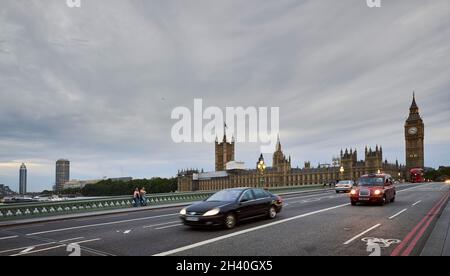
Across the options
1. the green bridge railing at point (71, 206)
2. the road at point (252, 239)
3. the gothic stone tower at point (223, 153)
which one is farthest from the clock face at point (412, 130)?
the road at point (252, 239)

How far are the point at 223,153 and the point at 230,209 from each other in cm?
16446

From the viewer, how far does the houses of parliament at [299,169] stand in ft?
438

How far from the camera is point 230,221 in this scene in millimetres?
12680

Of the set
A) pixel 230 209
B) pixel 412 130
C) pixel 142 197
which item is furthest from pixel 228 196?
pixel 412 130

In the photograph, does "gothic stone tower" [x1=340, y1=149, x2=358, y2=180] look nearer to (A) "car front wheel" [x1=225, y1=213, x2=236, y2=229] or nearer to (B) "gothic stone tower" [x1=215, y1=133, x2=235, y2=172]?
(B) "gothic stone tower" [x1=215, y1=133, x2=235, y2=172]

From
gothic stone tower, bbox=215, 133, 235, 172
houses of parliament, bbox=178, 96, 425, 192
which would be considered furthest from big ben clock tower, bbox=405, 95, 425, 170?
gothic stone tower, bbox=215, 133, 235, 172

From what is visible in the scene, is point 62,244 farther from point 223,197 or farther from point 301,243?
point 301,243

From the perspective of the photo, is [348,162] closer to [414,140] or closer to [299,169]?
[299,169]

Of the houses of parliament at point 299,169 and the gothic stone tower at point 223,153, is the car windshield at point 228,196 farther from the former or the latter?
the gothic stone tower at point 223,153

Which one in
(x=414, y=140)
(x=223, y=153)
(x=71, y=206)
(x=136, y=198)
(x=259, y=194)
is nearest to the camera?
(x=259, y=194)

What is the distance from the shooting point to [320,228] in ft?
40.9
